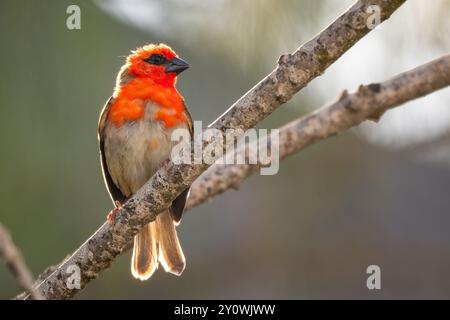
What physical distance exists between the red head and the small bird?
0.42 feet

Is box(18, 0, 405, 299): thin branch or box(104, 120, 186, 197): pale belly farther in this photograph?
box(104, 120, 186, 197): pale belly

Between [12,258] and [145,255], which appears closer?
[12,258]

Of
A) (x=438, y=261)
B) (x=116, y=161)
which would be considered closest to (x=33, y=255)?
(x=116, y=161)

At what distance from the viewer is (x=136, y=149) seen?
4605 mm

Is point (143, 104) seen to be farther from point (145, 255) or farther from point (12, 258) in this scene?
point (12, 258)

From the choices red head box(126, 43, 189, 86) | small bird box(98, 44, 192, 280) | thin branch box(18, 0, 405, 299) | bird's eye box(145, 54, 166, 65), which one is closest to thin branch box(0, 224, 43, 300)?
thin branch box(18, 0, 405, 299)

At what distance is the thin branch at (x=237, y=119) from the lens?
3.22m

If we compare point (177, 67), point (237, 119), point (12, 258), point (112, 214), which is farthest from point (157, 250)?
point (12, 258)

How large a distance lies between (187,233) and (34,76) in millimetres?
2015

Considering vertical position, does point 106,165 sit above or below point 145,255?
above

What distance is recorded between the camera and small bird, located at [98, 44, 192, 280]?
4582 millimetres

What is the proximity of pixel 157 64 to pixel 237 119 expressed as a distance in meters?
1.88

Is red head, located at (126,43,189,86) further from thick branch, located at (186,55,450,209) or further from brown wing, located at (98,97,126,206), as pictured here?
thick branch, located at (186,55,450,209)
